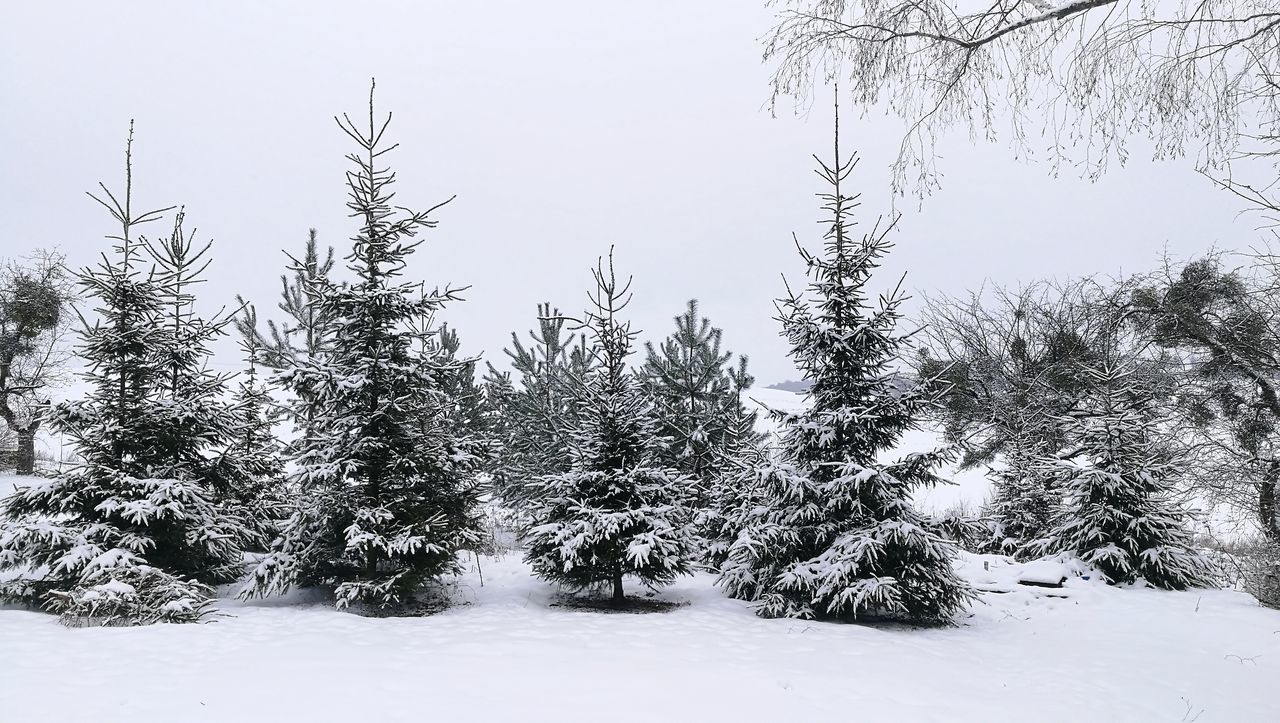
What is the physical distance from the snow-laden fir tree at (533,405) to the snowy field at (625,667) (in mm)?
5573

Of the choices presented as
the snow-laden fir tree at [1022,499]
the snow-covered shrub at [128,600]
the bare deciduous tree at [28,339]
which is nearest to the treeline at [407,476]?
the snow-covered shrub at [128,600]

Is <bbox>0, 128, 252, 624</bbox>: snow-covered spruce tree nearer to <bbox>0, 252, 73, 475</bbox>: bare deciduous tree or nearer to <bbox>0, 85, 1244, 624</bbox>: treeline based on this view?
<bbox>0, 85, 1244, 624</bbox>: treeline

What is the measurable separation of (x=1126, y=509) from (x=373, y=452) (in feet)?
40.3

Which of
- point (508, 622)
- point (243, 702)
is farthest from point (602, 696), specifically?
point (508, 622)

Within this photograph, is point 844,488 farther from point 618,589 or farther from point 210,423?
point 210,423

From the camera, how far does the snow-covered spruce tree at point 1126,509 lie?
36.6 feet

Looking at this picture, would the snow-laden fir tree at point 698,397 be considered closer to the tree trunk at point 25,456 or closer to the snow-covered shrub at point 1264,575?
the snow-covered shrub at point 1264,575

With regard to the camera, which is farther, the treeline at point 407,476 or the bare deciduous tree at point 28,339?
the bare deciduous tree at point 28,339

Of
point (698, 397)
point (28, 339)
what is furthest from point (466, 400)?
point (28, 339)

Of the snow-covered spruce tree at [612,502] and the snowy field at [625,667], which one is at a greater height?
the snow-covered spruce tree at [612,502]

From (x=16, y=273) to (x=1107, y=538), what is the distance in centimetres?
2540

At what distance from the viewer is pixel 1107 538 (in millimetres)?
11570

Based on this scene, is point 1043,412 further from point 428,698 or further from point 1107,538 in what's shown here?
point 428,698

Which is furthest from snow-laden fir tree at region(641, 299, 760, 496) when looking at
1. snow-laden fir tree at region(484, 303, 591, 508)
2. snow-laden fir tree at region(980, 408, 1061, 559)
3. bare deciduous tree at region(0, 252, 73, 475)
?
bare deciduous tree at region(0, 252, 73, 475)
